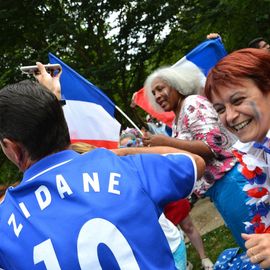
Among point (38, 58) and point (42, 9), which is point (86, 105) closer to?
point (38, 58)

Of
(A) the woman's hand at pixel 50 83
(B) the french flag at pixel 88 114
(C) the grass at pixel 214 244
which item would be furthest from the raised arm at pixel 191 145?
(C) the grass at pixel 214 244

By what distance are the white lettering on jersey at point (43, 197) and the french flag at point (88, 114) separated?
6.30ft

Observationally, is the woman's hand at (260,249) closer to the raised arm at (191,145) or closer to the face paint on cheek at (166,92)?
the raised arm at (191,145)

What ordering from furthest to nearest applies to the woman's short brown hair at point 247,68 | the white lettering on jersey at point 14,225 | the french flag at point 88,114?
the french flag at point 88,114
the woman's short brown hair at point 247,68
the white lettering on jersey at point 14,225

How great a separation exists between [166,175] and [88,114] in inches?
80.6

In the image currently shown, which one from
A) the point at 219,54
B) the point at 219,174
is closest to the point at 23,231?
the point at 219,174

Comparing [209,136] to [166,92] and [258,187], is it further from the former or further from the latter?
[258,187]

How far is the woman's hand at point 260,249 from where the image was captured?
152cm

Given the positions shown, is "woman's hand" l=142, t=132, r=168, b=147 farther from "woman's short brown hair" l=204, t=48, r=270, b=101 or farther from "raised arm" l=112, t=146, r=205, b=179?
"woman's short brown hair" l=204, t=48, r=270, b=101

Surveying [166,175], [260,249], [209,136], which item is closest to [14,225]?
[166,175]

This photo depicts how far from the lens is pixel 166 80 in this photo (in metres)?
3.54

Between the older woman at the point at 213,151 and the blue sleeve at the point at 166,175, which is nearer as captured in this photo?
the blue sleeve at the point at 166,175

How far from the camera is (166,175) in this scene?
1754 millimetres

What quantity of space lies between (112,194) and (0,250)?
0.45 meters
